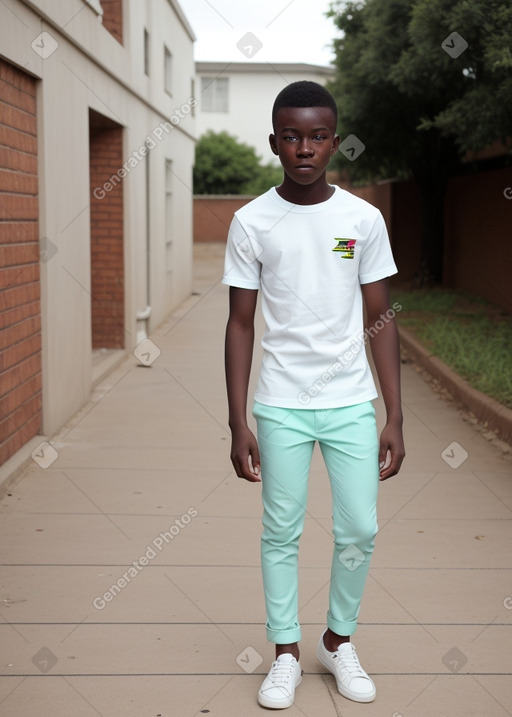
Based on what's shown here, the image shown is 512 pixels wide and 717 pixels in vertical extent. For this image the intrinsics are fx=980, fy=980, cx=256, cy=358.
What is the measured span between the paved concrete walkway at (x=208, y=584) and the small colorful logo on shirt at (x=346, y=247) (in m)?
1.44

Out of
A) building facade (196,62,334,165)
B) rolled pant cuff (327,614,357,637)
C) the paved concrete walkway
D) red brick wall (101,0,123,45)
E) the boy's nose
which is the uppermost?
building facade (196,62,334,165)

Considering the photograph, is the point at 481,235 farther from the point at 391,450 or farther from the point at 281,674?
the point at 281,674

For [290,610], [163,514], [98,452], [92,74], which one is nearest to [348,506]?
[290,610]

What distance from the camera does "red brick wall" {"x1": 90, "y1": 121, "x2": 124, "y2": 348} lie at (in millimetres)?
10672

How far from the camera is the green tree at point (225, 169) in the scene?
36.7 meters

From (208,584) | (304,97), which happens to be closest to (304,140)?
(304,97)

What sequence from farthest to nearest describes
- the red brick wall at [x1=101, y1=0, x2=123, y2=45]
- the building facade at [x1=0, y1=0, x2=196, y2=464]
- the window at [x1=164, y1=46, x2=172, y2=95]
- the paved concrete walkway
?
the window at [x1=164, y1=46, x2=172, y2=95], the red brick wall at [x1=101, y1=0, x2=123, y2=45], the building facade at [x1=0, y1=0, x2=196, y2=464], the paved concrete walkway

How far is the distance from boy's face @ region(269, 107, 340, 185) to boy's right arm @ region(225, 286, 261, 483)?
1.32ft

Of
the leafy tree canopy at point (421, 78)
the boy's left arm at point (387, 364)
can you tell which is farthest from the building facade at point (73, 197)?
the boy's left arm at point (387, 364)

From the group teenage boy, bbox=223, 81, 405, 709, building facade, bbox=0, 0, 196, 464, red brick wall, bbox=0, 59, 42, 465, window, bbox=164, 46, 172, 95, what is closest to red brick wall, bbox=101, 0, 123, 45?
building facade, bbox=0, 0, 196, 464

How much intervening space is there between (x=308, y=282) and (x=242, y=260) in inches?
8.6

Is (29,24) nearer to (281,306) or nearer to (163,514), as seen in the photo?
(163,514)

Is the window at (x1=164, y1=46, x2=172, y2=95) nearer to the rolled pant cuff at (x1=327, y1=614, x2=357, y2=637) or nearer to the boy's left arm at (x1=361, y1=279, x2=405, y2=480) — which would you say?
the boy's left arm at (x1=361, y1=279, x2=405, y2=480)

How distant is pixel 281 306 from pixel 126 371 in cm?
727
